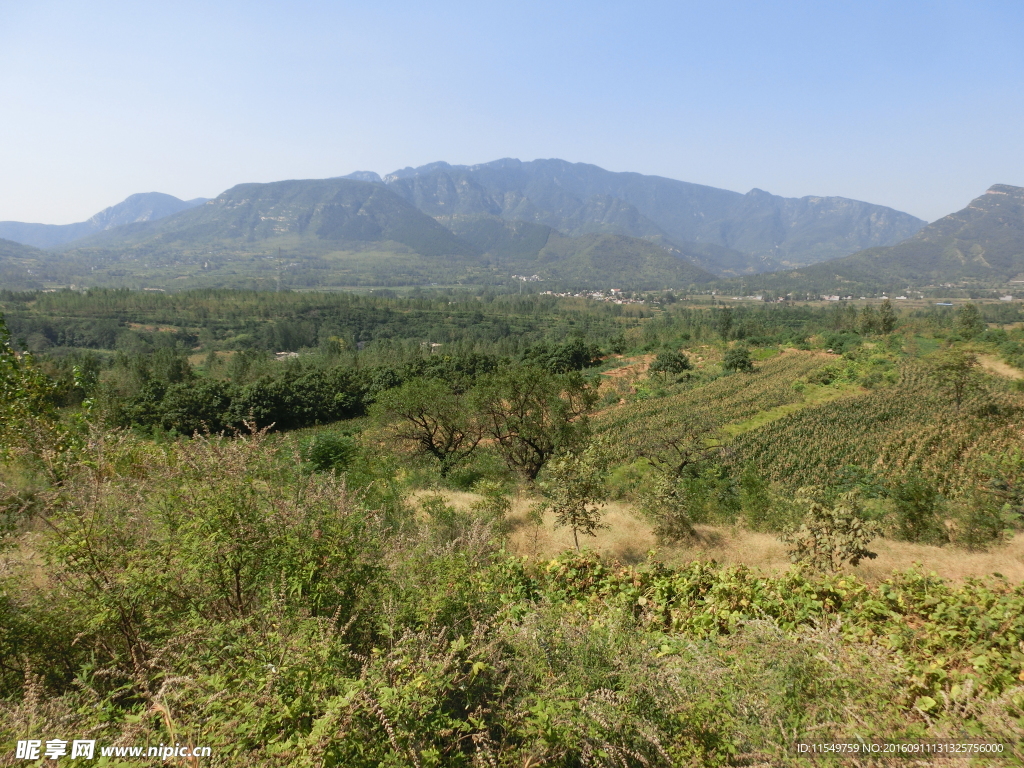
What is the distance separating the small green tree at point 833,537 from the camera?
8023 millimetres

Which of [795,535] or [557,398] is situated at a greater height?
[557,398]

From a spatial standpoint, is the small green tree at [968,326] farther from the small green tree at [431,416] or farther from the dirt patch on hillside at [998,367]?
the small green tree at [431,416]

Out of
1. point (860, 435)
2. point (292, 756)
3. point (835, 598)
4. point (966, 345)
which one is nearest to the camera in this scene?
point (292, 756)

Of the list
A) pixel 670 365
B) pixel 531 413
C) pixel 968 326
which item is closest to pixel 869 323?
pixel 968 326

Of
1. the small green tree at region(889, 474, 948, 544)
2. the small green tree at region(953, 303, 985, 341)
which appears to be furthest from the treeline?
the small green tree at region(953, 303, 985, 341)

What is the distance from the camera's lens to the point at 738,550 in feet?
32.4

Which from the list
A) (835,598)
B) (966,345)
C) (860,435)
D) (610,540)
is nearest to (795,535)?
(835,598)

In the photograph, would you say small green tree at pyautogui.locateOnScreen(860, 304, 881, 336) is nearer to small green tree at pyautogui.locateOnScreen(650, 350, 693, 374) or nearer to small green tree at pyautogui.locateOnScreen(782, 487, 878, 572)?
small green tree at pyautogui.locateOnScreen(650, 350, 693, 374)

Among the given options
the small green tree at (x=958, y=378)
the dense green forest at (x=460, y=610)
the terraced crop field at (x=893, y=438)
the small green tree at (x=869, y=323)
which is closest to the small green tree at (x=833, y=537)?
the dense green forest at (x=460, y=610)

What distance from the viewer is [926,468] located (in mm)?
18828

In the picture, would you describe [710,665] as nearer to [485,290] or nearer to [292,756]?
[292,756]

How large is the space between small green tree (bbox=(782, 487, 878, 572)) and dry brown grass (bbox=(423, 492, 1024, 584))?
48 centimetres

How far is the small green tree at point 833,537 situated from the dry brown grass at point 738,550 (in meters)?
0.48

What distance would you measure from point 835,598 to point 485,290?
191m
